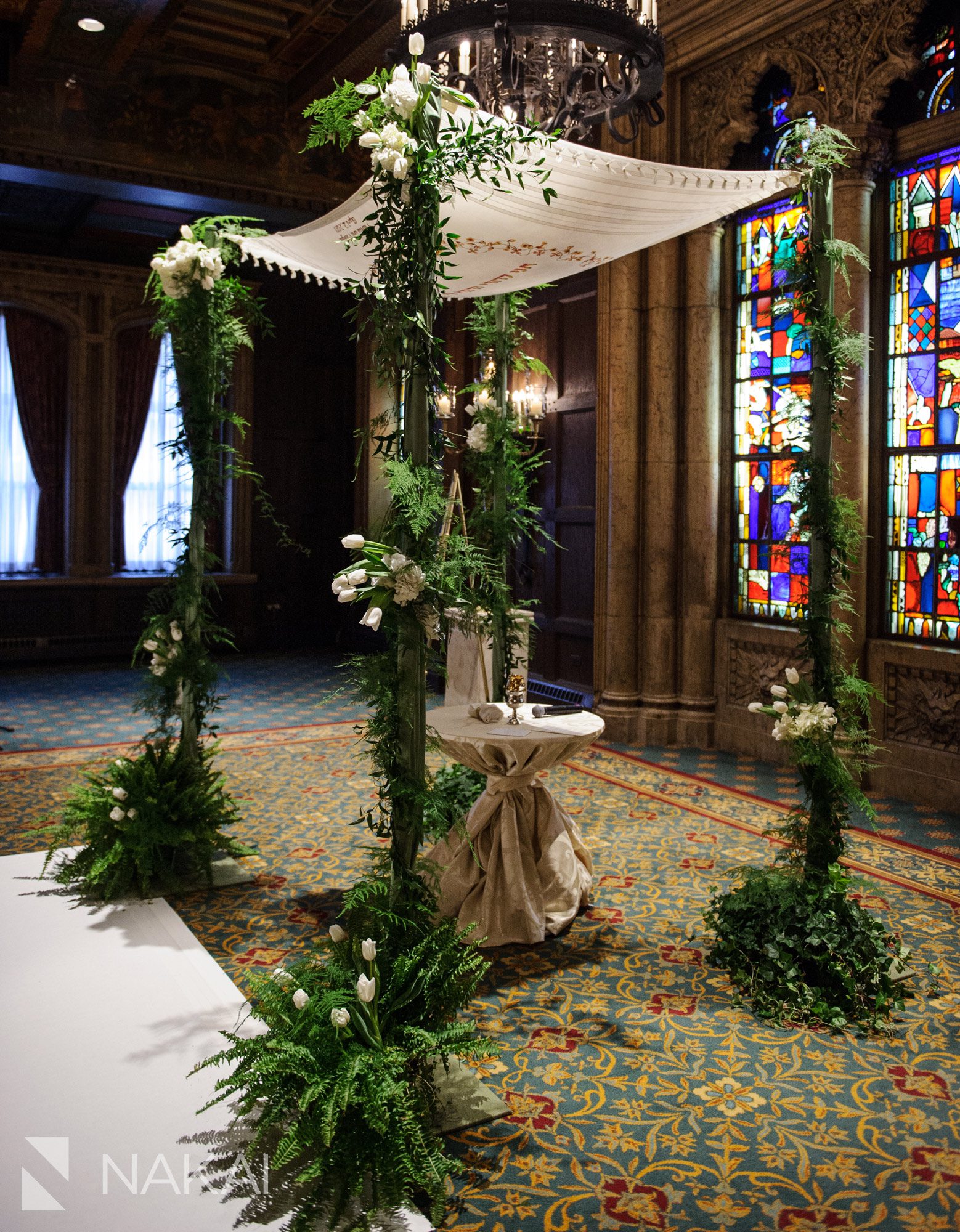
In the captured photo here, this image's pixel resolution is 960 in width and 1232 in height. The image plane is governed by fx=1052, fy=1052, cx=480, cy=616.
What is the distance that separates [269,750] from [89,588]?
18.0 feet

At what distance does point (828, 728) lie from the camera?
11.4 feet

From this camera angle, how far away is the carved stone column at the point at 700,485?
725 centimetres

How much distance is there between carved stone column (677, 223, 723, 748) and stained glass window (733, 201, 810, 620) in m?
0.16

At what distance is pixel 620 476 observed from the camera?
7.53 metres

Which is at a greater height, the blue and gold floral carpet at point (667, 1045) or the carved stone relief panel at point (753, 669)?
the carved stone relief panel at point (753, 669)

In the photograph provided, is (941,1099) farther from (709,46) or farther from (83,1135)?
(709,46)

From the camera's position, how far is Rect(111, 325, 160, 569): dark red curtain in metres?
12.2

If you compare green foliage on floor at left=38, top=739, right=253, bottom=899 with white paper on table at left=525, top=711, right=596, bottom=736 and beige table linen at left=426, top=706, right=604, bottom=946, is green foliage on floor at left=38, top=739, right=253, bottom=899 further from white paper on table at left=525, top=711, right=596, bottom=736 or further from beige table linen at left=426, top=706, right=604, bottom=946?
white paper on table at left=525, top=711, right=596, bottom=736

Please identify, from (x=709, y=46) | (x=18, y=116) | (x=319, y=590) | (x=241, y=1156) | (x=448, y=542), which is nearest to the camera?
(x=241, y=1156)

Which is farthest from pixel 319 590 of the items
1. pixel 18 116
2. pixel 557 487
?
pixel 18 116

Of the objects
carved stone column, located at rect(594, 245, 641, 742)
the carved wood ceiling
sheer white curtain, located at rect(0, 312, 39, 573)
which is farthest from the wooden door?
sheer white curtain, located at rect(0, 312, 39, 573)

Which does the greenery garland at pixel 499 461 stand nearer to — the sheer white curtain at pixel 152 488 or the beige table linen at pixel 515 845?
the beige table linen at pixel 515 845

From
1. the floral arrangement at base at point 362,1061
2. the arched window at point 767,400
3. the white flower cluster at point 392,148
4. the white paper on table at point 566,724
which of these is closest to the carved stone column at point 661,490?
the arched window at point 767,400

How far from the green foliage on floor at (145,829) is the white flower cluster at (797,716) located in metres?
2.41
